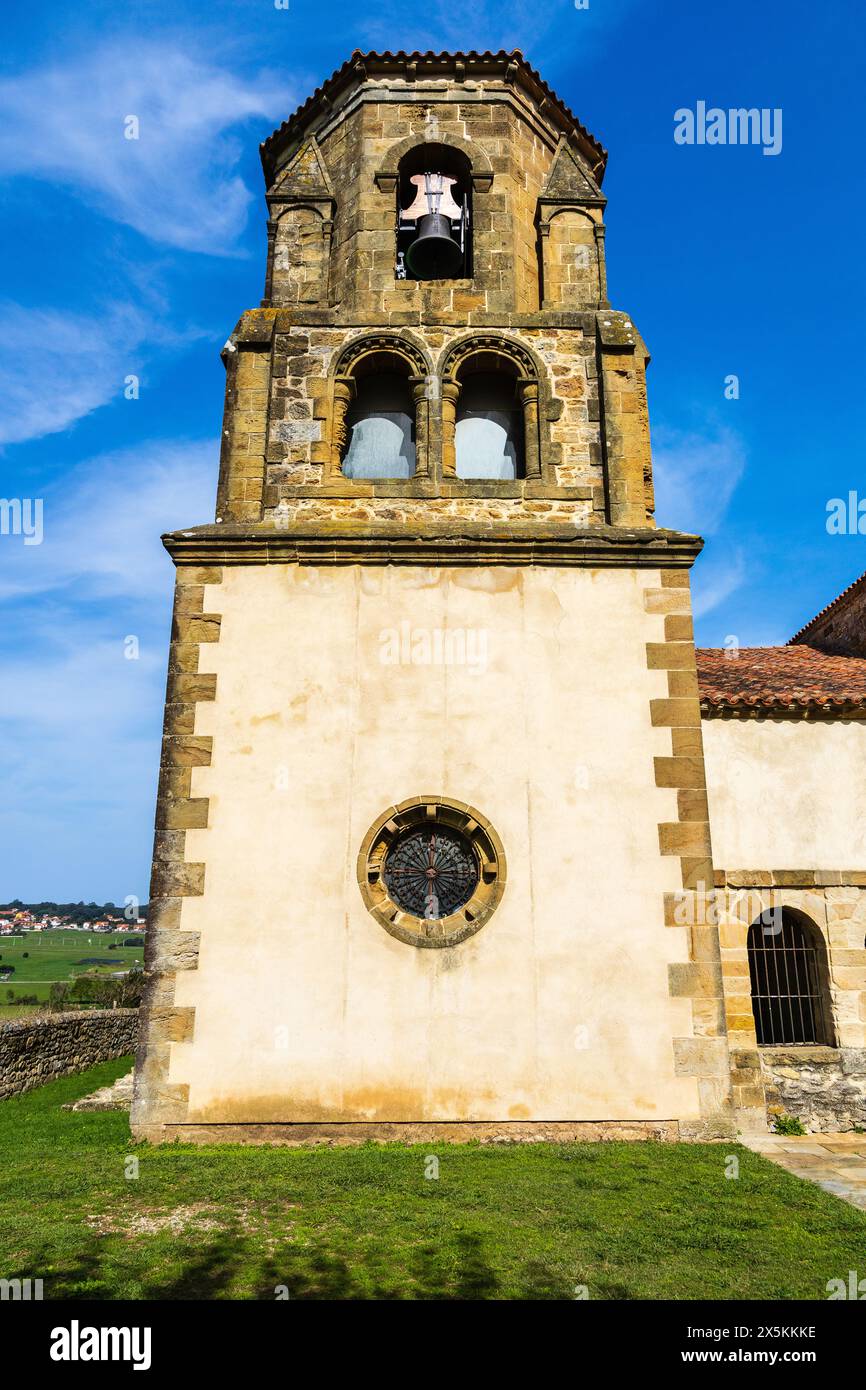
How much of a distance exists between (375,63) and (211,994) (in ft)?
36.8

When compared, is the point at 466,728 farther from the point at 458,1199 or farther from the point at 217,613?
the point at 458,1199

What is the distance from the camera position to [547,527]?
9.30 meters

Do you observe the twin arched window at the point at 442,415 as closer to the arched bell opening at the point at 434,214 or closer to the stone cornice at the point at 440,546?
the stone cornice at the point at 440,546

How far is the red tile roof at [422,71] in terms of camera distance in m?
11.0

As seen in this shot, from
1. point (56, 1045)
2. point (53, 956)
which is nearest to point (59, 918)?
point (53, 956)

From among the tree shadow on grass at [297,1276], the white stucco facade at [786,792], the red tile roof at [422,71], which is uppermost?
the red tile roof at [422,71]

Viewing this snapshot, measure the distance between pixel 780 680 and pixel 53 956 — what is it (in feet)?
272

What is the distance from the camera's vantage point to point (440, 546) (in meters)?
9.13

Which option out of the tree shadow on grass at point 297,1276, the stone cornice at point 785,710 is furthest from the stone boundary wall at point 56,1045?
the stone cornice at point 785,710

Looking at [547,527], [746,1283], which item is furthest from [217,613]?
[746,1283]

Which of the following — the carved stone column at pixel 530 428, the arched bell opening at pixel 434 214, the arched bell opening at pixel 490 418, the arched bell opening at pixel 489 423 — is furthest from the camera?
the arched bell opening at pixel 434 214

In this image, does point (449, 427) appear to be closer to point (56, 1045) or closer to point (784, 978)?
point (784, 978)

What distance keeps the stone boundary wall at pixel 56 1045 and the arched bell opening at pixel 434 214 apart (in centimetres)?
1196

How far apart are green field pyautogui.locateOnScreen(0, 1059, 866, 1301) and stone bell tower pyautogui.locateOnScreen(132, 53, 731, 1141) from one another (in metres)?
0.71
